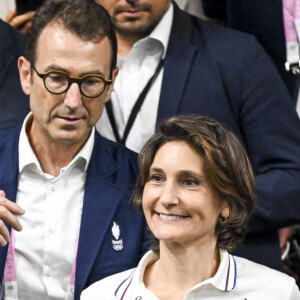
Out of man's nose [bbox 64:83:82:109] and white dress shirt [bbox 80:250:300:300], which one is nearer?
white dress shirt [bbox 80:250:300:300]

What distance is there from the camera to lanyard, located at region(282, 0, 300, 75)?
356 centimetres

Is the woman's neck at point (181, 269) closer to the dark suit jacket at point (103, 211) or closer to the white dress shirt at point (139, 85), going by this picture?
the dark suit jacket at point (103, 211)

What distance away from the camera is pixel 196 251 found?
2.79m

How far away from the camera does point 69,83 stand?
10.1 feet

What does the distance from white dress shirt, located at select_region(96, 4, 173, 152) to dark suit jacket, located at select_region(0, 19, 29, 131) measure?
0.89 feet

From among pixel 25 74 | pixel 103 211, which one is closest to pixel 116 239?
pixel 103 211

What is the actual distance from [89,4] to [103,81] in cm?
25

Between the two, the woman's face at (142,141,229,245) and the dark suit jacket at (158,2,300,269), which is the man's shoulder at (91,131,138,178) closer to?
the dark suit jacket at (158,2,300,269)

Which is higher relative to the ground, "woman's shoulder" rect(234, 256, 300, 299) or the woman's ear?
the woman's ear

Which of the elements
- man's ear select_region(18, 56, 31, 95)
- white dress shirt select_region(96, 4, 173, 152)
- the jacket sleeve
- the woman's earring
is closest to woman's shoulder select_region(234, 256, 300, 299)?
the woman's earring

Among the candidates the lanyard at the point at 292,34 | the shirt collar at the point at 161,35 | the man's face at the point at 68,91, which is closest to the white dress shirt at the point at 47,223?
the man's face at the point at 68,91

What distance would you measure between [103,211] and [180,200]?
1.40 ft

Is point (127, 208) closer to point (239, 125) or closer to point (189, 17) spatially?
point (239, 125)

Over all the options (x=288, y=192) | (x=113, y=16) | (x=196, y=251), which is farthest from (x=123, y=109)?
(x=196, y=251)
